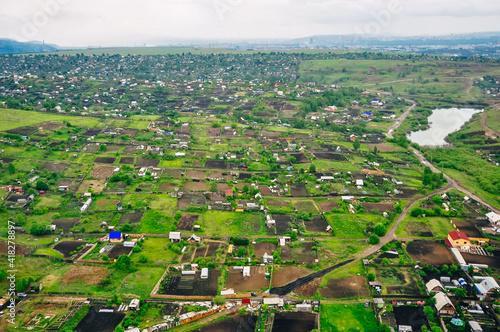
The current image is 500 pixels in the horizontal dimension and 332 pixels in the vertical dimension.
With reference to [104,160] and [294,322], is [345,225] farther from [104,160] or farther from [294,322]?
[104,160]

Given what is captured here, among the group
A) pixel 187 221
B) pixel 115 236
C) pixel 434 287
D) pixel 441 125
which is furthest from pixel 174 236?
pixel 441 125

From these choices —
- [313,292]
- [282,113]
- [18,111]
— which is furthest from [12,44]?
[313,292]

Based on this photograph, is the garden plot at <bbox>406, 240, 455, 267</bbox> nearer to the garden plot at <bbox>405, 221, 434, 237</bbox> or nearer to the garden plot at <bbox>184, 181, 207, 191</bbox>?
the garden plot at <bbox>405, 221, 434, 237</bbox>

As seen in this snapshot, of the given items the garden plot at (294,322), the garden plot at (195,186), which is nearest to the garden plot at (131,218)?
the garden plot at (195,186)

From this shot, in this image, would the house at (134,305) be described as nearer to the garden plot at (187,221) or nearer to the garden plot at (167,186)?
the garden plot at (187,221)

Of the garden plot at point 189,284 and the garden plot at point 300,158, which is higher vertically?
the garden plot at point 300,158

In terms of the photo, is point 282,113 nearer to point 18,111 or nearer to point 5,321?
point 18,111
